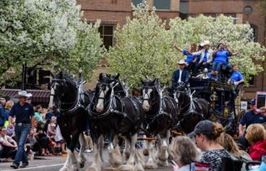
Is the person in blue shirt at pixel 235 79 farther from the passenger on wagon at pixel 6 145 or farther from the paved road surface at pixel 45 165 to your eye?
the passenger on wagon at pixel 6 145

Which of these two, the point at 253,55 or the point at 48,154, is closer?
the point at 48,154

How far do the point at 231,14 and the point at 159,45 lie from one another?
17856 mm

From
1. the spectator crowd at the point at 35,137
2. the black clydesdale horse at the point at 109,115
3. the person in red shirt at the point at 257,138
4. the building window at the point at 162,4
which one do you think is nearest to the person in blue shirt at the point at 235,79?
the spectator crowd at the point at 35,137

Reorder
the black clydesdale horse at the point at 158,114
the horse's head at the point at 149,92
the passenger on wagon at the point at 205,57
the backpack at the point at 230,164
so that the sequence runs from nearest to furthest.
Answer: the backpack at the point at 230,164, the horse's head at the point at 149,92, the black clydesdale horse at the point at 158,114, the passenger on wagon at the point at 205,57

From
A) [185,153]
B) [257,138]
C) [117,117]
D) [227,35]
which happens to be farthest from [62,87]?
[227,35]

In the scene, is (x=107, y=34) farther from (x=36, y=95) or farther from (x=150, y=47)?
(x=36, y=95)

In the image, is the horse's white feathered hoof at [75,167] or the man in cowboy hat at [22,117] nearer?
the horse's white feathered hoof at [75,167]

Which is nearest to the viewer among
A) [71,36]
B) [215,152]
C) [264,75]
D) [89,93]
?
[215,152]

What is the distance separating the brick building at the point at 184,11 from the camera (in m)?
58.5

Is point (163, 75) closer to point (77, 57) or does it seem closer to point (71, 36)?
point (77, 57)

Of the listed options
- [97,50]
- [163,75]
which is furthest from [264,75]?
[97,50]

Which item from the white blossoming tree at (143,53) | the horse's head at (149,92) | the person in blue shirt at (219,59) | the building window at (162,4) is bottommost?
the horse's head at (149,92)

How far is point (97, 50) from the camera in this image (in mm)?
48625

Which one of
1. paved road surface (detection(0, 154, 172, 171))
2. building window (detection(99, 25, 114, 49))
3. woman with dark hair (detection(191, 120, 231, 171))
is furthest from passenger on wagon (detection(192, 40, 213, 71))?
building window (detection(99, 25, 114, 49))
